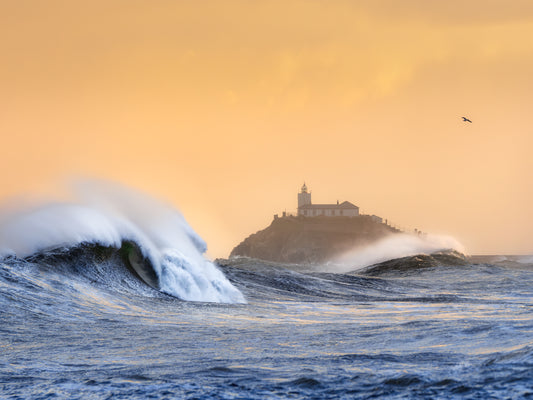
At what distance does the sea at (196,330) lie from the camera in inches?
224

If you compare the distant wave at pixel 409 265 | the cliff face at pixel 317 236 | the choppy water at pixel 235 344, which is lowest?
the choppy water at pixel 235 344

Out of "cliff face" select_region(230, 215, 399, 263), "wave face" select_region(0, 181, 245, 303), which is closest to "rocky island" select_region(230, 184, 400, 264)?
"cliff face" select_region(230, 215, 399, 263)

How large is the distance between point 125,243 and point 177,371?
12.9m

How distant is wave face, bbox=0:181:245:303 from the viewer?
16.7m

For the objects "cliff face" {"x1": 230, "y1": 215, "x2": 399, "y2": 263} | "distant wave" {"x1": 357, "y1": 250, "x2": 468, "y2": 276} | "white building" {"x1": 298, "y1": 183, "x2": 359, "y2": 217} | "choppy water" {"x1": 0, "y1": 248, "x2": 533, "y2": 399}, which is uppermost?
"white building" {"x1": 298, "y1": 183, "x2": 359, "y2": 217}

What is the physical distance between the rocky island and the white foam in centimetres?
407

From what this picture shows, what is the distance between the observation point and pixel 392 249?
328 ft

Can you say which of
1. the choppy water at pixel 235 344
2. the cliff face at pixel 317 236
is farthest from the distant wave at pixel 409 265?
the cliff face at pixel 317 236

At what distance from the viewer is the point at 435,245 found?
96.1 meters

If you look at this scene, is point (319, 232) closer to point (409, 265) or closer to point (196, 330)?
point (409, 265)

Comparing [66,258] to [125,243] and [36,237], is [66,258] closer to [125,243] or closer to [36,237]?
[36,237]

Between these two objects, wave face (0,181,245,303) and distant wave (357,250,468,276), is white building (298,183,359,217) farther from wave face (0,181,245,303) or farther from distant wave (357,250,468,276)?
wave face (0,181,245,303)

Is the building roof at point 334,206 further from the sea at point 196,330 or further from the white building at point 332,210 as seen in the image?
the sea at point 196,330

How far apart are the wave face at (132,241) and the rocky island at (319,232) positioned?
101 metres
